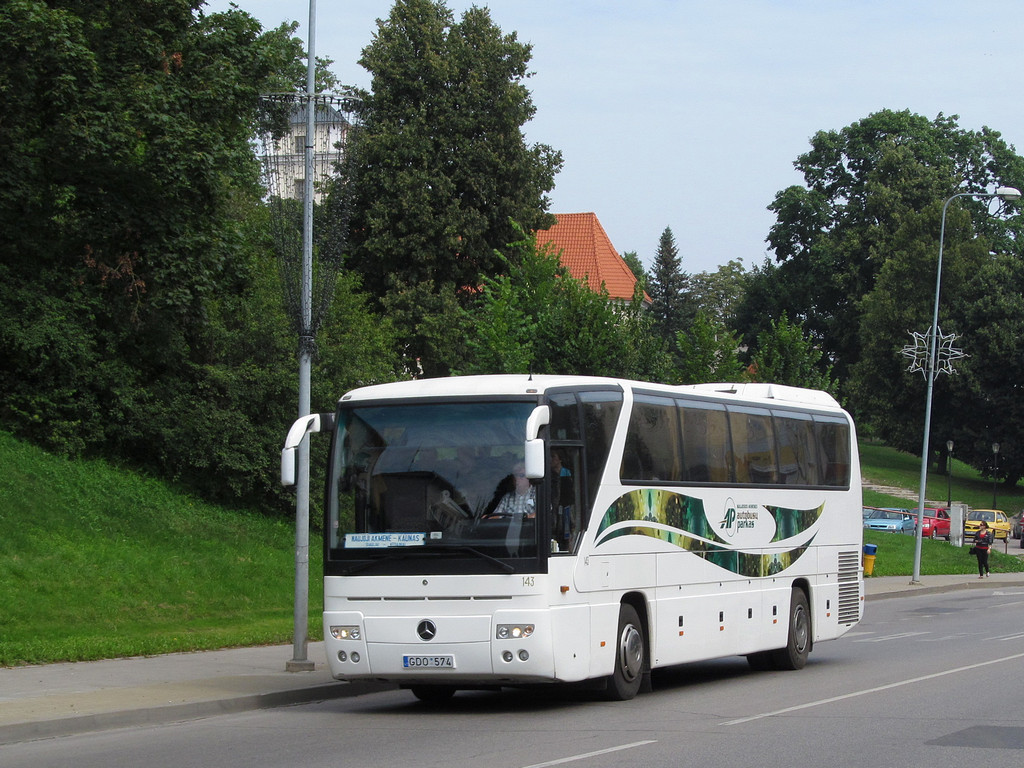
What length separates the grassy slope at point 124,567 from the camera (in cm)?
1877

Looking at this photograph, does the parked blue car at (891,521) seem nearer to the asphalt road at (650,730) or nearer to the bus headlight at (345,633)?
the asphalt road at (650,730)

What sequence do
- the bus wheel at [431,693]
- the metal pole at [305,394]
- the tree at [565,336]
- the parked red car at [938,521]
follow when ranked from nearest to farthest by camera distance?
the bus wheel at [431,693] < the metal pole at [305,394] < the tree at [565,336] < the parked red car at [938,521]

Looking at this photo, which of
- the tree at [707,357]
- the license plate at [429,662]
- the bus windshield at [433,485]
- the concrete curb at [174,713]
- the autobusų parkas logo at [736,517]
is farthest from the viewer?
the tree at [707,357]

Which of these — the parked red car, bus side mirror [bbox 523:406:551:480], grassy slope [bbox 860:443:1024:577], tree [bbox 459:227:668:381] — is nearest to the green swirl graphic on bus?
bus side mirror [bbox 523:406:551:480]

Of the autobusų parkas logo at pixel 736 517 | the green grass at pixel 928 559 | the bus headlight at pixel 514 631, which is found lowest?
the green grass at pixel 928 559

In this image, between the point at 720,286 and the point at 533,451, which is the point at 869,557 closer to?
the point at 533,451

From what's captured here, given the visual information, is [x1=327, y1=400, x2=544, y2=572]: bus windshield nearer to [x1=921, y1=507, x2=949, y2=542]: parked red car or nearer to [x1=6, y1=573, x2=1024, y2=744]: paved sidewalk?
[x1=6, y1=573, x2=1024, y2=744]: paved sidewalk

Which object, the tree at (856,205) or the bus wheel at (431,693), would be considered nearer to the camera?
the bus wheel at (431,693)

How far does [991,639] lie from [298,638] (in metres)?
12.2

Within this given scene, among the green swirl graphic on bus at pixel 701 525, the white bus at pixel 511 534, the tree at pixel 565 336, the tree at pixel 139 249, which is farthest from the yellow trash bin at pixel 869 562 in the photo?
the white bus at pixel 511 534

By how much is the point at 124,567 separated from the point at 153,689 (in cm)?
961

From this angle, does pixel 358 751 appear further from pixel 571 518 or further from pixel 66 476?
pixel 66 476

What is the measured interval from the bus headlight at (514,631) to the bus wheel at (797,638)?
20.4 feet

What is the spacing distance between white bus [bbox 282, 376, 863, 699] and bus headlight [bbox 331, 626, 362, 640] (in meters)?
0.02
